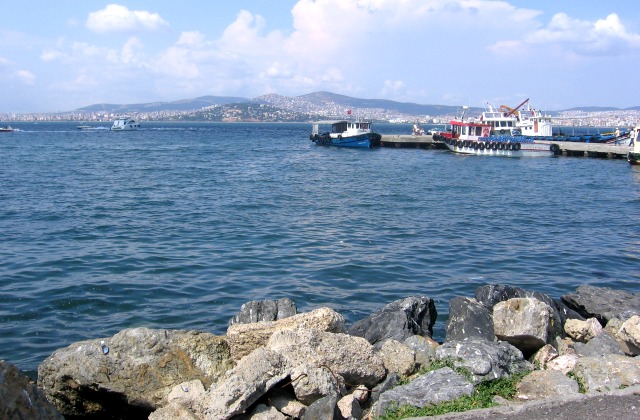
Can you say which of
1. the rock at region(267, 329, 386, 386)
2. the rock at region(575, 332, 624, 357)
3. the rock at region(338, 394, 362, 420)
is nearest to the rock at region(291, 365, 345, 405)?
the rock at region(338, 394, 362, 420)

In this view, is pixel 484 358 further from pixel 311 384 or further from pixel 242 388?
pixel 242 388

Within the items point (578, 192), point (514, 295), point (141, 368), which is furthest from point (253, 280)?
point (578, 192)

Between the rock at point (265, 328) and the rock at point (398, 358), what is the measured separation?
0.71 metres

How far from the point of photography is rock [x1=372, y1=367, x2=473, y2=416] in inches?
261

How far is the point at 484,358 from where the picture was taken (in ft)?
24.6

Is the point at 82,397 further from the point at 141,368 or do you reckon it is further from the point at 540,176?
the point at 540,176

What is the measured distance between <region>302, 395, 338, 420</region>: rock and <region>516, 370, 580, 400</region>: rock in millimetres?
2055

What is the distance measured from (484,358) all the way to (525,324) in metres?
1.56

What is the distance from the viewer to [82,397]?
7.56m

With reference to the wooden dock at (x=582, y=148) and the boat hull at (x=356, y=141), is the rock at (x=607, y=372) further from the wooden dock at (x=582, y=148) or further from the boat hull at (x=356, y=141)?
the boat hull at (x=356, y=141)

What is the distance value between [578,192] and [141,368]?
28965mm

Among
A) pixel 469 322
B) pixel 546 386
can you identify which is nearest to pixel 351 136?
pixel 469 322

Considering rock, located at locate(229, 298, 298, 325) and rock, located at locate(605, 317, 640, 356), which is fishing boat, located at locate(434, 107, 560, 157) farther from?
rock, located at locate(229, 298, 298, 325)

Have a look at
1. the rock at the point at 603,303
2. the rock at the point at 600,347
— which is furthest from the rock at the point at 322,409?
the rock at the point at 603,303
